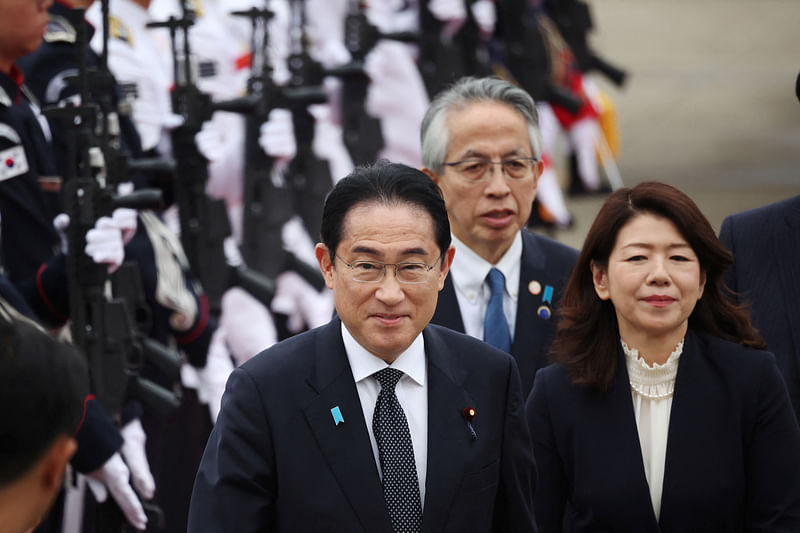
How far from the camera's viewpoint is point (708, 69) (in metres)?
13.6

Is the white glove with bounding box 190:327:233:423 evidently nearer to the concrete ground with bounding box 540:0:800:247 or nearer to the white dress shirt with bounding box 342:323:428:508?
the white dress shirt with bounding box 342:323:428:508

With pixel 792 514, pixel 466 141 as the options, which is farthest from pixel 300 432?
pixel 466 141

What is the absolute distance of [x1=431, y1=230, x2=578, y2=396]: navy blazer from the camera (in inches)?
135

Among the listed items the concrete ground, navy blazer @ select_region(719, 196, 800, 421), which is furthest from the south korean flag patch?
the concrete ground

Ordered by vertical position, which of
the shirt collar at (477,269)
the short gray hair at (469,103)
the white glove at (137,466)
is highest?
the short gray hair at (469,103)

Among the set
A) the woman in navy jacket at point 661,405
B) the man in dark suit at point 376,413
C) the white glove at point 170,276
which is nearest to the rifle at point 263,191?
the white glove at point 170,276

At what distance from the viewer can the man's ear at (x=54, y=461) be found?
1893 mm

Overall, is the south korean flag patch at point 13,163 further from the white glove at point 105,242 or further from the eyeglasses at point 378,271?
the eyeglasses at point 378,271

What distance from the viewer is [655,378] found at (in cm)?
305

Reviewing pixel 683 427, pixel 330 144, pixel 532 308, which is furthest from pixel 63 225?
pixel 330 144

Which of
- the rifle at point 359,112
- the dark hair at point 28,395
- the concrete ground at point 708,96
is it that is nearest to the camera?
the dark hair at point 28,395

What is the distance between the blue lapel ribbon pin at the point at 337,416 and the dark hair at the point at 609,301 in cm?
64

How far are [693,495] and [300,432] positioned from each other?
82cm

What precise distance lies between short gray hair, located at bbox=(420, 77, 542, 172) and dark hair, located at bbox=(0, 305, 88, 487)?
6.03 feet
